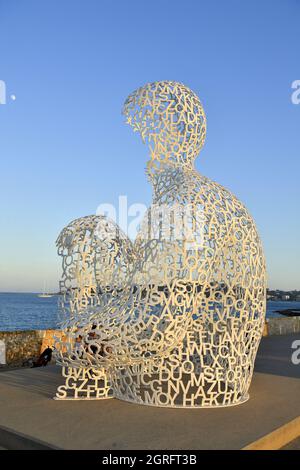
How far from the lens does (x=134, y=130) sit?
6.05 metres

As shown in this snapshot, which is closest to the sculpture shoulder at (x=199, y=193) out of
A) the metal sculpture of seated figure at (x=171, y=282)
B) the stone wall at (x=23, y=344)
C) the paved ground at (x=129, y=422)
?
the metal sculpture of seated figure at (x=171, y=282)

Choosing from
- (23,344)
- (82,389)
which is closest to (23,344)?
(23,344)

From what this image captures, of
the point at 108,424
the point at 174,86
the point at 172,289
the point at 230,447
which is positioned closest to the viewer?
the point at 230,447

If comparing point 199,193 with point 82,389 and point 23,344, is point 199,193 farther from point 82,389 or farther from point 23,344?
point 23,344

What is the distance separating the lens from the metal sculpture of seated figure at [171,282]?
16.9ft

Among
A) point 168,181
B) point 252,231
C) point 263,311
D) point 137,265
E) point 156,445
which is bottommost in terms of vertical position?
point 156,445

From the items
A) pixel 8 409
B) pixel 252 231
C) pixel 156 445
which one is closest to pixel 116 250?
pixel 252 231

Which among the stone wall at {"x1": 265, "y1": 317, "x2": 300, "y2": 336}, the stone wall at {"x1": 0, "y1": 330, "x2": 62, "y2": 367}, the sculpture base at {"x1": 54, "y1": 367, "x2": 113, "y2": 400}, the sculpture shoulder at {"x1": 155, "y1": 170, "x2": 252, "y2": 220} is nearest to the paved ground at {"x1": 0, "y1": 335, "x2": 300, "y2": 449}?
the sculpture base at {"x1": 54, "y1": 367, "x2": 113, "y2": 400}

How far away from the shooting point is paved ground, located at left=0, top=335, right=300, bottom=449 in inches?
169

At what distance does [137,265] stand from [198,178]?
50.3 inches

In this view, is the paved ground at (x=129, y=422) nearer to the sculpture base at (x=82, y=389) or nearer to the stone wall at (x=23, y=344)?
the sculpture base at (x=82, y=389)

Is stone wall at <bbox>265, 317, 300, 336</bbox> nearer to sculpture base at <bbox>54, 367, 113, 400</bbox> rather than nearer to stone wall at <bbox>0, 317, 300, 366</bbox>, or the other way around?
stone wall at <bbox>0, 317, 300, 366</bbox>

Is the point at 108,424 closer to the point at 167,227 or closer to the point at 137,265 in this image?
the point at 137,265

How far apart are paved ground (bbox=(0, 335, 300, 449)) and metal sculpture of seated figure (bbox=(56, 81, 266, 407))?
1.03 feet
